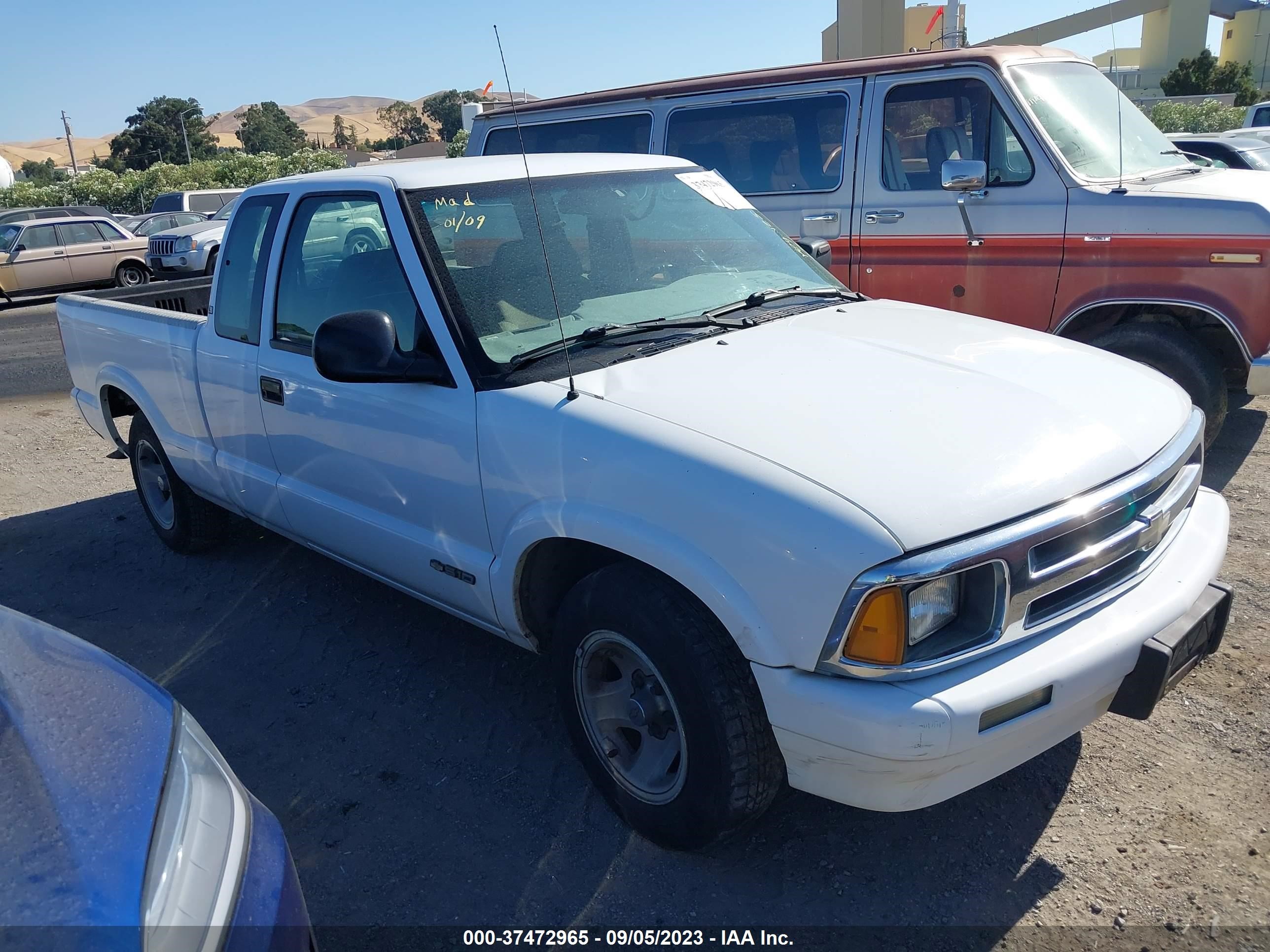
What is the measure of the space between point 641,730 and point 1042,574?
3.89ft

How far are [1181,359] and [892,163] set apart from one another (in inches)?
81.8

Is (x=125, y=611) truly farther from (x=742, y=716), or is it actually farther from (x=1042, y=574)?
(x=1042, y=574)

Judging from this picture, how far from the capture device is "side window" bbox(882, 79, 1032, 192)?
226 inches

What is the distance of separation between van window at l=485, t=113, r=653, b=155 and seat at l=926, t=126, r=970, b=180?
74.4 inches

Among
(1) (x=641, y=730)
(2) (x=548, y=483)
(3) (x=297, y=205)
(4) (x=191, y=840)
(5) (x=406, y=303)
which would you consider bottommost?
(1) (x=641, y=730)

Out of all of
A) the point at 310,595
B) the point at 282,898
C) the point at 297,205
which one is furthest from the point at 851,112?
the point at 282,898

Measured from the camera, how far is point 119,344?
5.19 metres

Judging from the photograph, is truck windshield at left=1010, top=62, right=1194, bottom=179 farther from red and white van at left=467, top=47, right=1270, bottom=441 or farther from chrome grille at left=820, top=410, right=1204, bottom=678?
chrome grille at left=820, top=410, right=1204, bottom=678

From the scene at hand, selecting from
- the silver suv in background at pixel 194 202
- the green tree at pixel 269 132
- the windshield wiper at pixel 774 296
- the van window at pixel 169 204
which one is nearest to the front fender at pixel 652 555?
the windshield wiper at pixel 774 296

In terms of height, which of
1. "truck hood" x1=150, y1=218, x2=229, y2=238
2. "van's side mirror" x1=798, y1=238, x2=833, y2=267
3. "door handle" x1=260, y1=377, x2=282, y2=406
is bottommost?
"door handle" x1=260, y1=377, x2=282, y2=406

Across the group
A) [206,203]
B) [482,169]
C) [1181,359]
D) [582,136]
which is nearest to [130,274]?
[206,203]

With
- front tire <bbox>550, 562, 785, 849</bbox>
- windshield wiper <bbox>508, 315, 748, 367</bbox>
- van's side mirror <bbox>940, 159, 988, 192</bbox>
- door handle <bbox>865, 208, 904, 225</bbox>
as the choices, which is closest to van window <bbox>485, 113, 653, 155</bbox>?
door handle <bbox>865, 208, 904, 225</bbox>

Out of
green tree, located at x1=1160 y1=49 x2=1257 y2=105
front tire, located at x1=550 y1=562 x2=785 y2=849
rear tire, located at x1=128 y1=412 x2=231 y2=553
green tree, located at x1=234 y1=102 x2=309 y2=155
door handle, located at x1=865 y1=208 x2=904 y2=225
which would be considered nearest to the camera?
front tire, located at x1=550 y1=562 x2=785 y2=849

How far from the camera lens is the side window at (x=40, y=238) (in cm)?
1809
